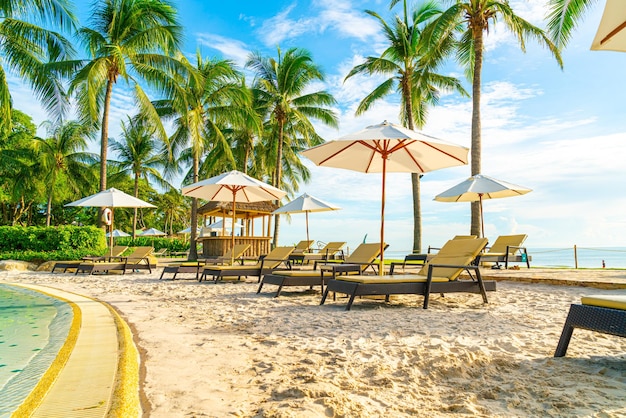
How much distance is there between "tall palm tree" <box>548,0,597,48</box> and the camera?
11023 millimetres

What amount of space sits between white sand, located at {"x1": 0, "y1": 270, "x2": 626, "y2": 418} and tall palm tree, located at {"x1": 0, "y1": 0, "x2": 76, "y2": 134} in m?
12.2

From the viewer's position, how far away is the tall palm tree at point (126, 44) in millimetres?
15172

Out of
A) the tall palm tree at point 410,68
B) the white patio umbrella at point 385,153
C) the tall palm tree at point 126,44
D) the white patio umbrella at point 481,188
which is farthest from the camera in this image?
the tall palm tree at point 410,68

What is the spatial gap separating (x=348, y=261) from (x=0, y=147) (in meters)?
28.8

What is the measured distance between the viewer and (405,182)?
17766 mm

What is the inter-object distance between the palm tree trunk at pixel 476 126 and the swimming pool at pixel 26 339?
1070cm

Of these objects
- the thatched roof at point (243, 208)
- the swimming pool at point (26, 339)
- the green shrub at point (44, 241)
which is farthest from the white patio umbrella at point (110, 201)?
the thatched roof at point (243, 208)

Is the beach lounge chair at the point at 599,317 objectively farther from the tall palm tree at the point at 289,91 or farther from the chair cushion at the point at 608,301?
the tall palm tree at the point at 289,91

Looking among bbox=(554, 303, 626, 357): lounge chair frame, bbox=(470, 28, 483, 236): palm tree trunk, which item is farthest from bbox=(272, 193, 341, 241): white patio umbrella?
bbox=(554, 303, 626, 357): lounge chair frame

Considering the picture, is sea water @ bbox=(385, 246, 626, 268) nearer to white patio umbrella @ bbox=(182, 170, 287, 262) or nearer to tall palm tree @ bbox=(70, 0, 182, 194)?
white patio umbrella @ bbox=(182, 170, 287, 262)

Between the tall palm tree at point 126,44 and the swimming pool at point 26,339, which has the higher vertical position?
the tall palm tree at point 126,44

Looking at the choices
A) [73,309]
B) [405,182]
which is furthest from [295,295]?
[405,182]

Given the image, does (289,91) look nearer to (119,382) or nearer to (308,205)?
(308,205)

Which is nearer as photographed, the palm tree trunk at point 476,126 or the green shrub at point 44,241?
the palm tree trunk at point 476,126
